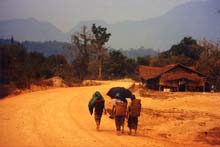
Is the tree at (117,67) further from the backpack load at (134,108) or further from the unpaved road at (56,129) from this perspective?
the backpack load at (134,108)

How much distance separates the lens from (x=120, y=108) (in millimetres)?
17812

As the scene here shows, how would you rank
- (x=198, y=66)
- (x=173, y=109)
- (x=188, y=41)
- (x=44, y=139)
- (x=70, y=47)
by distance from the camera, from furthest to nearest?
Answer: (x=70, y=47)
(x=188, y=41)
(x=198, y=66)
(x=173, y=109)
(x=44, y=139)

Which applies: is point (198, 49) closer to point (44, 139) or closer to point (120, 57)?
point (120, 57)

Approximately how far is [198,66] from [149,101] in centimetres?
2005

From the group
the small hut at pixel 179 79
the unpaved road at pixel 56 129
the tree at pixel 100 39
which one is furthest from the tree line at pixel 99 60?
the unpaved road at pixel 56 129

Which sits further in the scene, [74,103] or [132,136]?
[74,103]

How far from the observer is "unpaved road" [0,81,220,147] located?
51.4ft

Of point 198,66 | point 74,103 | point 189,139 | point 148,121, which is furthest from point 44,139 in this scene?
point 198,66

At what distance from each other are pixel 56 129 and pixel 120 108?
3025 millimetres

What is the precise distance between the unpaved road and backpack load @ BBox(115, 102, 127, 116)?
3.02ft

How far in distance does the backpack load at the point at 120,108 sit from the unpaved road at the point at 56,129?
92cm

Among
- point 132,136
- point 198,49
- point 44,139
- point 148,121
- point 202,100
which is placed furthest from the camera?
point 198,49

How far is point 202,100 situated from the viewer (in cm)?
3375

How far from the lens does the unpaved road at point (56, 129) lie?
15.7 meters
